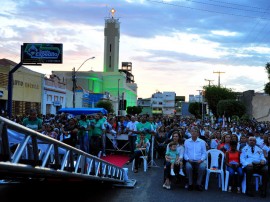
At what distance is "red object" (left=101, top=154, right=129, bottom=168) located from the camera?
1434 cm

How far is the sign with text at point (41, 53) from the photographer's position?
24547 mm

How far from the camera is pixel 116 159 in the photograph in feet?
50.7

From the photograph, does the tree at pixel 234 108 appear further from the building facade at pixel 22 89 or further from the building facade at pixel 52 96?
the building facade at pixel 22 89

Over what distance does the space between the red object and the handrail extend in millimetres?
7274

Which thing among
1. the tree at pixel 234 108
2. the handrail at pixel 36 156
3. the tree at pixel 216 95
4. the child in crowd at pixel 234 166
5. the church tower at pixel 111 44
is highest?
the church tower at pixel 111 44

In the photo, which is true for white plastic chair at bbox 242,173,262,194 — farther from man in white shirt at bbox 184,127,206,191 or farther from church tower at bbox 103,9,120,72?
church tower at bbox 103,9,120,72

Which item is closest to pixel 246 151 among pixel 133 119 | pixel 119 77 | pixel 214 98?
pixel 133 119

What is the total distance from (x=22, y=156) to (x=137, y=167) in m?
8.29

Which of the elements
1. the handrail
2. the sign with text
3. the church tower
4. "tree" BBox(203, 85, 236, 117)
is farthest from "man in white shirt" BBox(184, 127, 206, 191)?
the church tower

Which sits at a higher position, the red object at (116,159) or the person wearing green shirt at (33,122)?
the person wearing green shirt at (33,122)

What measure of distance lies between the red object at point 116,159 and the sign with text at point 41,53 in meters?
11.0

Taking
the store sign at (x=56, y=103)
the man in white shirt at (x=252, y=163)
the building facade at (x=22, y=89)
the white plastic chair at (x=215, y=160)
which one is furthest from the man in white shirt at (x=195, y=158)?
the store sign at (x=56, y=103)

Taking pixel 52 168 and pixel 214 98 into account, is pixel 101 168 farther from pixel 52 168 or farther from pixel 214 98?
pixel 214 98

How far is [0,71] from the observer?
3547cm
